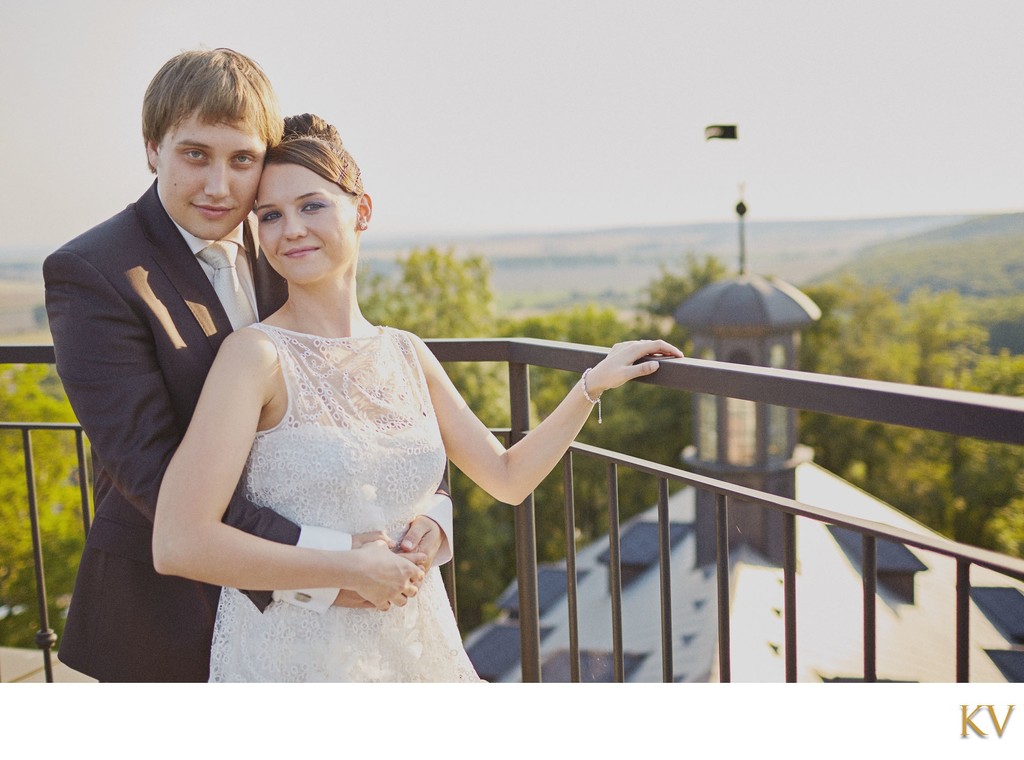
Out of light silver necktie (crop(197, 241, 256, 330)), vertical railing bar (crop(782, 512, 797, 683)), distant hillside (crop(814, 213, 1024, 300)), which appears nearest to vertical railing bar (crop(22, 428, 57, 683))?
light silver necktie (crop(197, 241, 256, 330))

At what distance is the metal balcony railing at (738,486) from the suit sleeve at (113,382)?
2.24 feet

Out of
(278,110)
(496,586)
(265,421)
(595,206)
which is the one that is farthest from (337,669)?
(595,206)

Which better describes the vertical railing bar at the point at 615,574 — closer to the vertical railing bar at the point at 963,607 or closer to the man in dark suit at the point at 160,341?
the man in dark suit at the point at 160,341

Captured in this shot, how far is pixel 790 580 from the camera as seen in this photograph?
1452mm

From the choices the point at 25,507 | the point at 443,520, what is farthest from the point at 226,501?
the point at 25,507

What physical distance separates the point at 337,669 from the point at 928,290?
1280 inches

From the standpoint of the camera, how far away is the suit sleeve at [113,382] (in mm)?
1392

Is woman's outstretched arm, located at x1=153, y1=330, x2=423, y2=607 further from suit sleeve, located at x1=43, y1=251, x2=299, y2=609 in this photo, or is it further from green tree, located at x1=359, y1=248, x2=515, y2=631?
green tree, located at x1=359, y1=248, x2=515, y2=631

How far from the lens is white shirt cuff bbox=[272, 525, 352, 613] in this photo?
4.75ft

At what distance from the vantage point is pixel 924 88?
35.8 m

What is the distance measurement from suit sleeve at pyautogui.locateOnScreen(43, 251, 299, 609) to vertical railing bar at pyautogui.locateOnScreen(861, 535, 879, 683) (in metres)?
0.86

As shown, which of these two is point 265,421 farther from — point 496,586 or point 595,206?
point 595,206

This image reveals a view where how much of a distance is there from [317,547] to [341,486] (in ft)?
0.33
